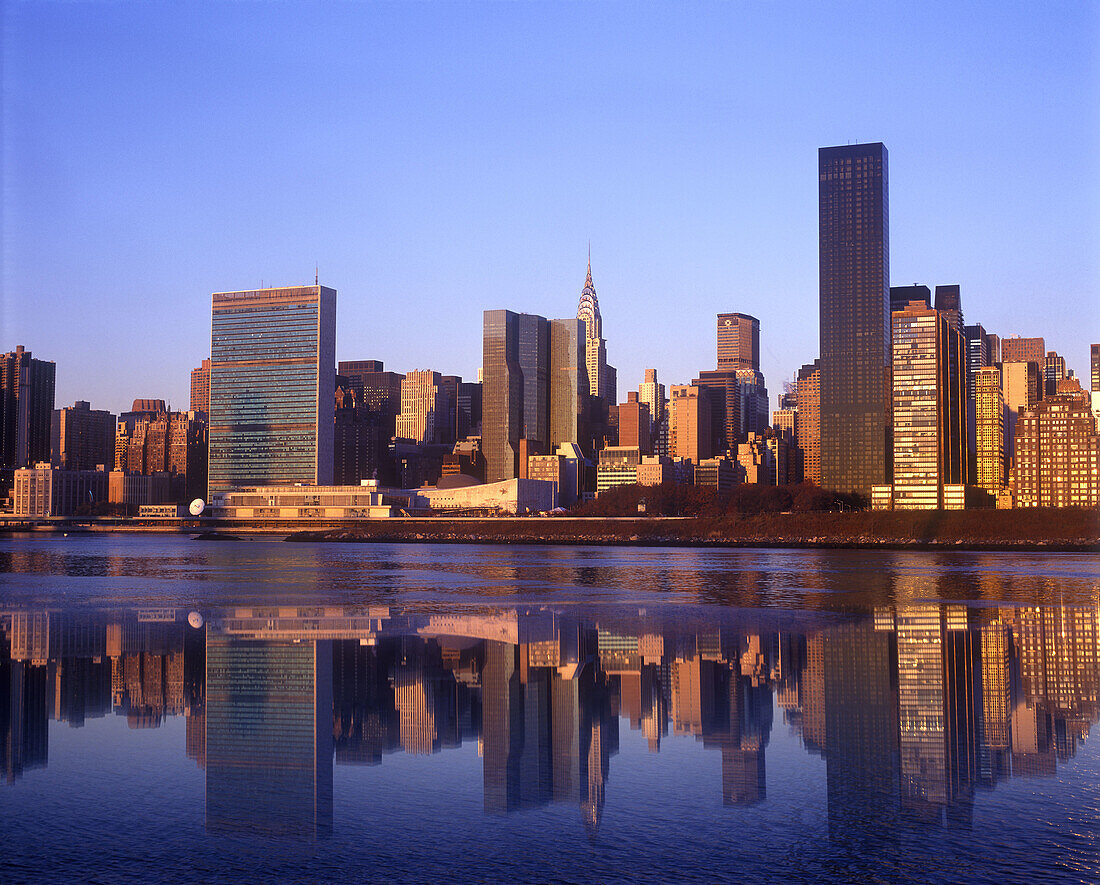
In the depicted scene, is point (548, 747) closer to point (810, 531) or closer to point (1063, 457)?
point (810, 531)

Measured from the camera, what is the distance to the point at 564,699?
1942 cm

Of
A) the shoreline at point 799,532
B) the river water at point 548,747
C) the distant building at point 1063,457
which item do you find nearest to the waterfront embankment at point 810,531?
the shoreline at point 799,532

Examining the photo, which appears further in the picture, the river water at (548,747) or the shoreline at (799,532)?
the shoreline at (799,532)

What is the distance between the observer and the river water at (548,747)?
35.7ft

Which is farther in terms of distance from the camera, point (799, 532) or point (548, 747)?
point (799, 532)

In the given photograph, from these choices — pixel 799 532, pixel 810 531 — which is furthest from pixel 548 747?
pixel 810 531

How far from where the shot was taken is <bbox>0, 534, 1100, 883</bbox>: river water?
10867 millimetres

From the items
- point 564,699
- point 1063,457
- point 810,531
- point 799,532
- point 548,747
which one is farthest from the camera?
point 1063,457

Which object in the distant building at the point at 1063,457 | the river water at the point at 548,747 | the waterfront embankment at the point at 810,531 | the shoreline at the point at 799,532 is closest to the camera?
the river water at the point at 548,747

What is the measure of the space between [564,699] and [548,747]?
146 inches

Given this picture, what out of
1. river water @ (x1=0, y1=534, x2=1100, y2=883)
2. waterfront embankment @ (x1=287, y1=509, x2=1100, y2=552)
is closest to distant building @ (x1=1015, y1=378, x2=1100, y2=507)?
waterfront embankment @ (x1=287, y1=509, x2=1100, y2=552)

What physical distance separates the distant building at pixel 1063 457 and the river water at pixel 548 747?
176737 mm

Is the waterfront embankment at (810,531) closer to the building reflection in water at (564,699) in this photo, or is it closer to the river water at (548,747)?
the river water at (548,747)

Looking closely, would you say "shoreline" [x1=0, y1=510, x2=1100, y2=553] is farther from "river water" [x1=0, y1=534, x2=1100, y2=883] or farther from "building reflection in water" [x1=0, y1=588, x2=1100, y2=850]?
"building reflection in water" [x1=0, y1=588, x2=1100, y2=850]
